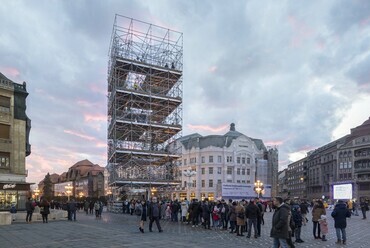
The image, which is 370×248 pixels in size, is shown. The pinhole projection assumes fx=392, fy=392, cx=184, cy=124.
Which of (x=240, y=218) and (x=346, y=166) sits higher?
(x=240, y=218)

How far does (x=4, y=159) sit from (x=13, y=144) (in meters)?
1.86

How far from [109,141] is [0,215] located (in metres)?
28.0

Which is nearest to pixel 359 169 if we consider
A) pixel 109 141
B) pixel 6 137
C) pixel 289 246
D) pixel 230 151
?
pixel 230 151

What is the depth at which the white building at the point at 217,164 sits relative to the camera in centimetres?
9756

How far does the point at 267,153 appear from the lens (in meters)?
108

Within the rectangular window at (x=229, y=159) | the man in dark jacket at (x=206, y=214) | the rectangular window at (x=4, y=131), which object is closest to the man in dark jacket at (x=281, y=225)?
the man in dark jacket at (x=206, y=214)

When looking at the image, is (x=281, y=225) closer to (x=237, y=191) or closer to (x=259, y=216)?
(x=259, y=216)

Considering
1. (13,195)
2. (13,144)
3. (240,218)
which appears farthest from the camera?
(13,144)

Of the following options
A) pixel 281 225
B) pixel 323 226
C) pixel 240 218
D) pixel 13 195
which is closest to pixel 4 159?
pixel 13 195

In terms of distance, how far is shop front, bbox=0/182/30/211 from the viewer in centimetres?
4066

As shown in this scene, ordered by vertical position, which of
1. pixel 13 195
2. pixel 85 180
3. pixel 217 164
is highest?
pixel 217 164

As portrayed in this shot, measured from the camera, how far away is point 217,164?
97.9m

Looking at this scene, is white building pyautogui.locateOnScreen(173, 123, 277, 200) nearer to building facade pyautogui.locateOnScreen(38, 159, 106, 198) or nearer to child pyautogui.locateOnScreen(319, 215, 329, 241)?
building facade pyautogui.locateOnScreen(38, 159, 106, 198)

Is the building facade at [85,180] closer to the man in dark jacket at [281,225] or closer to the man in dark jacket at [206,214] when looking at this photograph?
the man in dark jacket at [206,214]
